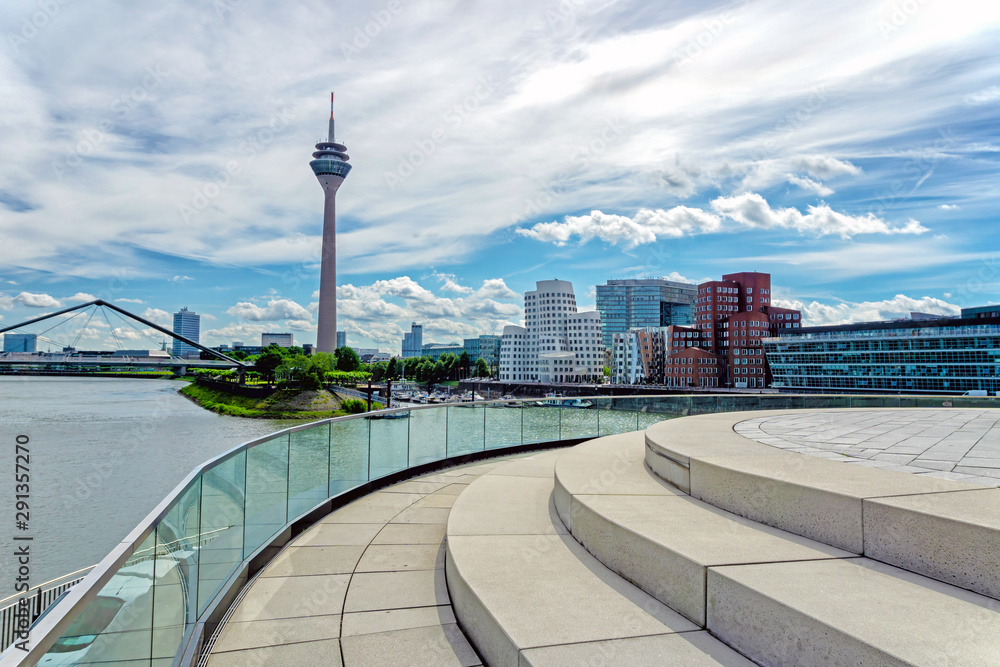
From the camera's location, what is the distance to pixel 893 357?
217 ft

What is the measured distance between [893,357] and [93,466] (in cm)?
7876

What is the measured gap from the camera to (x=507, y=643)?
328cm

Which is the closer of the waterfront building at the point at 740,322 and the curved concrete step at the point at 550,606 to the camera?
the curved concrete step at the point at 550,606

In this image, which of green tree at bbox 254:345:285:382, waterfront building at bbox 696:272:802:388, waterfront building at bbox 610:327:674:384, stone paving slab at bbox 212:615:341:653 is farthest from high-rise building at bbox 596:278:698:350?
stone paving slab at bbox 212:615:341:653

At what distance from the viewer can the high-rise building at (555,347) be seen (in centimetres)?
12338

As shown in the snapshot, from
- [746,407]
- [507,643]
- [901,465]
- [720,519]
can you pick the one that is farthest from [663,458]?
[746,407]

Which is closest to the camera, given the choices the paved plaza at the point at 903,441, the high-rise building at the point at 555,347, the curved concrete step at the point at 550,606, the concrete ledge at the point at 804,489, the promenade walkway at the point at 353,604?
the curved concrete step at the point at 550,606

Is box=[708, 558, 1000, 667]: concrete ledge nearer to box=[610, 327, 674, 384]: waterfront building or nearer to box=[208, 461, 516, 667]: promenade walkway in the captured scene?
box=[208, 461, 516, 667]: promenade walkway

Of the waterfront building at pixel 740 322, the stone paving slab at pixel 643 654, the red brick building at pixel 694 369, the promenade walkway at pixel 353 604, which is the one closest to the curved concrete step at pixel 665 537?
the stone paving slab at pixel 643 654

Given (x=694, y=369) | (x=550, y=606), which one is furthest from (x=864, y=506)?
(x=694, y=369)

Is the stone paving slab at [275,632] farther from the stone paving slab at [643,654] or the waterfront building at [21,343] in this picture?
the waterfront building at [21,343]

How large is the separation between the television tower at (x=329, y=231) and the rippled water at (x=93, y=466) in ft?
239

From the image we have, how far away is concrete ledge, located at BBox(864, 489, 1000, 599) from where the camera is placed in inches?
122

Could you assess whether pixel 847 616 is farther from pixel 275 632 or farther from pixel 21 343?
pixel 21 343
